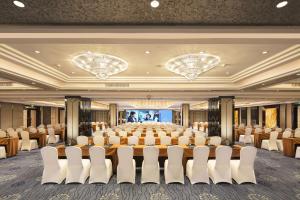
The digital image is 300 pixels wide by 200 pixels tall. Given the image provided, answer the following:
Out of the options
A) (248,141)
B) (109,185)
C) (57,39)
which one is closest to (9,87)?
(109,185)

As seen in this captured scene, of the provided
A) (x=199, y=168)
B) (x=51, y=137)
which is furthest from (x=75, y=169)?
(x=51, y=137)

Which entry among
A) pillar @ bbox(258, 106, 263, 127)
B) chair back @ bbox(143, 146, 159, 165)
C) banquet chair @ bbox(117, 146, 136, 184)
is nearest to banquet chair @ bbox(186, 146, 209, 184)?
chair back @ bbox(143, 146, 159, 165)

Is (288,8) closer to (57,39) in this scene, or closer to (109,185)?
(57,39)

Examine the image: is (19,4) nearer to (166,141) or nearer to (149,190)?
(149,190)

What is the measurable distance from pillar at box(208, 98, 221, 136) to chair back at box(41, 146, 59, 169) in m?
8.30

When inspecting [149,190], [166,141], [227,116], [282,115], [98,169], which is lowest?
[149,190]

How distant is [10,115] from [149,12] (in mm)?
17437

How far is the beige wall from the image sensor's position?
15.2 meters

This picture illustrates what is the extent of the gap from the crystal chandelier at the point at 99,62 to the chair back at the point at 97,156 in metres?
1.73

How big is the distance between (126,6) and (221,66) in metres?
4.55

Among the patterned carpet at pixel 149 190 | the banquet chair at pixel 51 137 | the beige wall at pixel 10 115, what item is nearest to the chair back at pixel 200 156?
the patterned carpet at pixel 149 190

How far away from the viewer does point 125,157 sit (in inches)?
192

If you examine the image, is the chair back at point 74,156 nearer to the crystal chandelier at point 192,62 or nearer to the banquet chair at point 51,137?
the crystal chandelier at point 192,62

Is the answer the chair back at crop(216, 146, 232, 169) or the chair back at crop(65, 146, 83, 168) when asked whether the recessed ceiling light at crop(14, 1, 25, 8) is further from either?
the chair back at crop(216, 146, 232, 169)
